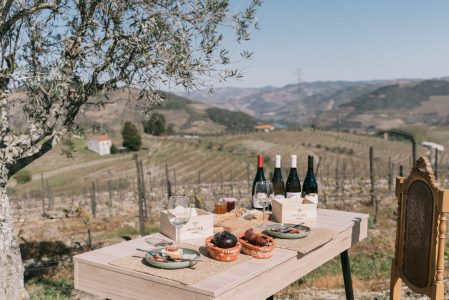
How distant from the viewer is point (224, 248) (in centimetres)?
282

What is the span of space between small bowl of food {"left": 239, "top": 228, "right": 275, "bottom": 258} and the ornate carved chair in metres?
1.21

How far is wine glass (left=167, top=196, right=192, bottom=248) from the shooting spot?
3.15 metres

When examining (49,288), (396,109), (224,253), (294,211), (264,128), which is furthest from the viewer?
(396,109)

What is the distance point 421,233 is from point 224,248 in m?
1.57

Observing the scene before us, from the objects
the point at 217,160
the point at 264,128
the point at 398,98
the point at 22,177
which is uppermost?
the point at 398,98

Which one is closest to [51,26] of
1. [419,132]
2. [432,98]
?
[419,132]

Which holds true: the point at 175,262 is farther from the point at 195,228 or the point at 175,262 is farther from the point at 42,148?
the point at 42,148

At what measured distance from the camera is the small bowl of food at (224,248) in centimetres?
279

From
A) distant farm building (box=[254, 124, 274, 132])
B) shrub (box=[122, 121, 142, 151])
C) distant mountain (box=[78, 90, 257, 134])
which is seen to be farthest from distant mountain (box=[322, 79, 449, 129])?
shrub (box=[122, 121, 142, 151])

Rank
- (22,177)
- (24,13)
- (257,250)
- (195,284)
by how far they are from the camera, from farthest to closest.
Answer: (22,177), (24,13), (257,250), (195,284)

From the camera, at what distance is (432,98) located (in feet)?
609

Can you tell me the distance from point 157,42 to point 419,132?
96925mm

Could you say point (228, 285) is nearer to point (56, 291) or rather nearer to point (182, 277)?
point (182, 277)

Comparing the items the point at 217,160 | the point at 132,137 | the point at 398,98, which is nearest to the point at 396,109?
the point at 398,98
